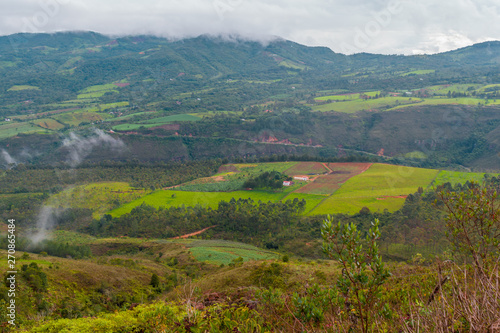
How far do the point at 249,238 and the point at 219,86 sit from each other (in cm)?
13842

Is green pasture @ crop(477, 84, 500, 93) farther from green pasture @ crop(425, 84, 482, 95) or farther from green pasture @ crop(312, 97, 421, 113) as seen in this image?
green pasture @ crop(312, 97, 421, 113)

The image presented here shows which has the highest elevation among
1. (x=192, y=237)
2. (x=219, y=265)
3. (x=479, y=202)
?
(x=479, y=202)

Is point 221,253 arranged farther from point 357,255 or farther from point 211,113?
point 211,113

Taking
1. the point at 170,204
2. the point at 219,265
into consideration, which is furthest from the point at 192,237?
the point at 219,265

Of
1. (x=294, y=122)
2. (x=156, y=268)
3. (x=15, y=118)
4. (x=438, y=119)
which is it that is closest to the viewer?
(x=156, y=268)

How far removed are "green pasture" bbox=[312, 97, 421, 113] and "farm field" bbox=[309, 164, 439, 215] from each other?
161 ft

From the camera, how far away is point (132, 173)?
63.3m

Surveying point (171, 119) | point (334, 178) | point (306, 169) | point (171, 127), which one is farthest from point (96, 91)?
point (334, 178)

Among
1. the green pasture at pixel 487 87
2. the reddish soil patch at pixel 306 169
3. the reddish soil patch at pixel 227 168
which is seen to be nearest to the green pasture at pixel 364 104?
the green pasture at pixel 487 87

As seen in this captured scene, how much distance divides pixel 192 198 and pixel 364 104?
77.8 metres

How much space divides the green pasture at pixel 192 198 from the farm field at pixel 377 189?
346 inches

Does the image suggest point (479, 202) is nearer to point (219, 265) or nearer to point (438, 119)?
point (219, 265)

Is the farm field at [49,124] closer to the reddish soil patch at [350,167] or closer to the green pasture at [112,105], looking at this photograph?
the green pasture at [112,105]

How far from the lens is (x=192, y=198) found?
50.1 metres
